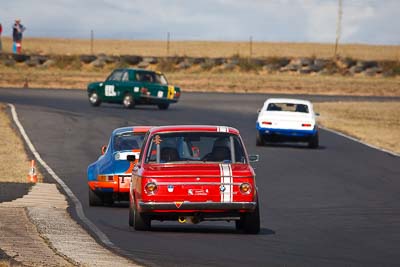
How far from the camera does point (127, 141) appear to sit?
20.5 metres

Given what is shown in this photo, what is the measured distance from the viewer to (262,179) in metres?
25.3

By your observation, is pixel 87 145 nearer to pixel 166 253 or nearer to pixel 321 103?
pixel 166 253

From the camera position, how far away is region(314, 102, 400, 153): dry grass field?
37625 millimetres

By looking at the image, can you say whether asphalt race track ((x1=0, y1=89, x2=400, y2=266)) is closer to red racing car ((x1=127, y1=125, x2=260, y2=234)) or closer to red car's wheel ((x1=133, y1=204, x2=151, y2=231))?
red car's wheel ((x1=133, y1=204, x2=151, y2=231))

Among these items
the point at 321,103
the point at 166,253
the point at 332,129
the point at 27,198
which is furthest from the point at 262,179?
the point at 321,103

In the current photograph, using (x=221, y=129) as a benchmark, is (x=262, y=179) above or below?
below

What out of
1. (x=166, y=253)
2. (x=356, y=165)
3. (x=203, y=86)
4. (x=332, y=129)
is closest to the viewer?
(x=166, y=253)

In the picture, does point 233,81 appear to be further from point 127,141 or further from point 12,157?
point 127,141

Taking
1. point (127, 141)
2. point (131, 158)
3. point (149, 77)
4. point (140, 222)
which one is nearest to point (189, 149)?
point (140, 222)

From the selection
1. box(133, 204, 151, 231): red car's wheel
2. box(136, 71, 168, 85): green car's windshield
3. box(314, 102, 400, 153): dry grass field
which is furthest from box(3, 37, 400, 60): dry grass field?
box(133, 204, 151, 231): red car's wheel

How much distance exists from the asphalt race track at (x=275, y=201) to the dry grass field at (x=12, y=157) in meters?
0.59

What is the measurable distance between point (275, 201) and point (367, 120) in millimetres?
24691

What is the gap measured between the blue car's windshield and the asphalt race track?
1002 millimetres

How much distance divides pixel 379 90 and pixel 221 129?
51451 millimetres
